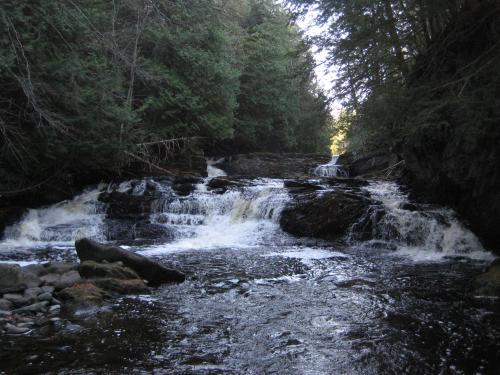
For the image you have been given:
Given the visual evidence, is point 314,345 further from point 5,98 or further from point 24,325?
point 5,98

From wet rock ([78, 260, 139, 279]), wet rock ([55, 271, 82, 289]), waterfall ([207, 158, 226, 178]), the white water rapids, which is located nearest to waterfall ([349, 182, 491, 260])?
the white water rapids

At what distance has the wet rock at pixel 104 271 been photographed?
7340 millimetres

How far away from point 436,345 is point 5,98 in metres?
10.3

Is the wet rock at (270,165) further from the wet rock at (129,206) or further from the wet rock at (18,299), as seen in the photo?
the wet rock at (18,299)

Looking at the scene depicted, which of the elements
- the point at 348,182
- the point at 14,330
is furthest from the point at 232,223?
the point at 14,330

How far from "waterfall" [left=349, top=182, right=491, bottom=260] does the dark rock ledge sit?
5838 mm

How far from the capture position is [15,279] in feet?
22.1

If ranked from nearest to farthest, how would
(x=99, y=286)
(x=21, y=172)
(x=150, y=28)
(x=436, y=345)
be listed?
1. (x=436, y=345)
2. (x=99, y=286)
3. (x=21, y=172)
4. (x=150, y=28)

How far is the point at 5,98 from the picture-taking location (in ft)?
34.7

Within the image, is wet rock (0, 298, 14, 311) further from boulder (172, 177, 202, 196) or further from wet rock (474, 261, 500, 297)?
boulder (172, 177, 202, 196)

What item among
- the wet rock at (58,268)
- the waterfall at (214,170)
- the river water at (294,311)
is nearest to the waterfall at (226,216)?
the river water at (294,311)

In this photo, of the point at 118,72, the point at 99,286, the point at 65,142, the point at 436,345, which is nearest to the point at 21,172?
the point at 65,142

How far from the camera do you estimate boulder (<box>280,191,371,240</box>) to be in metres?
12.4

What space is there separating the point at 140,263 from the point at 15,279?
1.92 metres
